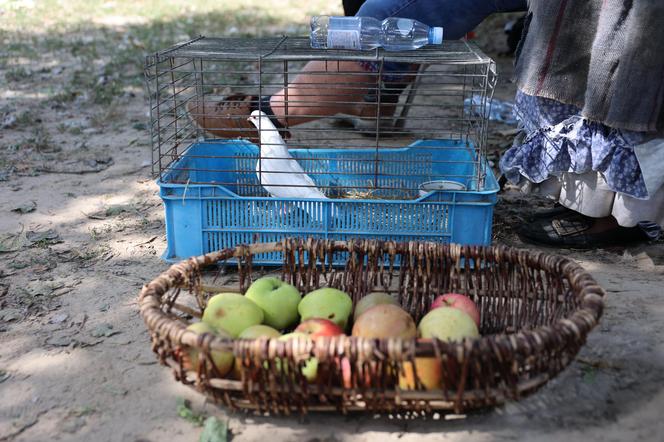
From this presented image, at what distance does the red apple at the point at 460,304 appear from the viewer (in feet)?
6.55

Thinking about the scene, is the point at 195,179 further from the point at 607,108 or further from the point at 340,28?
the point at 607,108

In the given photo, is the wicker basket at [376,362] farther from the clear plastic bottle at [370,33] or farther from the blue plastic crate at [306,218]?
the clear plastic bottle at [370,33]

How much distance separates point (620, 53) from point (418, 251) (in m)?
1.00

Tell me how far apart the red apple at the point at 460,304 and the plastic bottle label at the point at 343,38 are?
127 cm

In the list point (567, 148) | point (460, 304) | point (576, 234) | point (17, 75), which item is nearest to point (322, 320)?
point (460, 304)

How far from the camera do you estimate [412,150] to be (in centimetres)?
328

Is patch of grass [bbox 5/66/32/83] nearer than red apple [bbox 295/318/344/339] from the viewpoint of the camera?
No

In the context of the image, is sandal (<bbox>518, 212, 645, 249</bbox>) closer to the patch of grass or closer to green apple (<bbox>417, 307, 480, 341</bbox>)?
green apple (<bbox>417, 307, 480, 341</bbox>)

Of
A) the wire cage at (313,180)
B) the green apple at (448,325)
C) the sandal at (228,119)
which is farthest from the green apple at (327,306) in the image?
the sandal at (228,119)

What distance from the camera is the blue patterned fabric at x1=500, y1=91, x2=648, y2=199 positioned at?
2.60m

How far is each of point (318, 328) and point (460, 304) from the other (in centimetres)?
43

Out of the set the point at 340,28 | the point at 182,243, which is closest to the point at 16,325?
the point at 182,243

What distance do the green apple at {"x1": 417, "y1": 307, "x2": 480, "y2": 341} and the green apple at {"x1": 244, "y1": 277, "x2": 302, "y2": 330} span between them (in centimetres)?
38

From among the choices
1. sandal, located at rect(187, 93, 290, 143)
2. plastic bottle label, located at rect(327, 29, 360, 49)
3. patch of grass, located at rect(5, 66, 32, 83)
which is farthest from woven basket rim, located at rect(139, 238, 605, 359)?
patch of grass, located at rect(5, 66, 32, 83)
